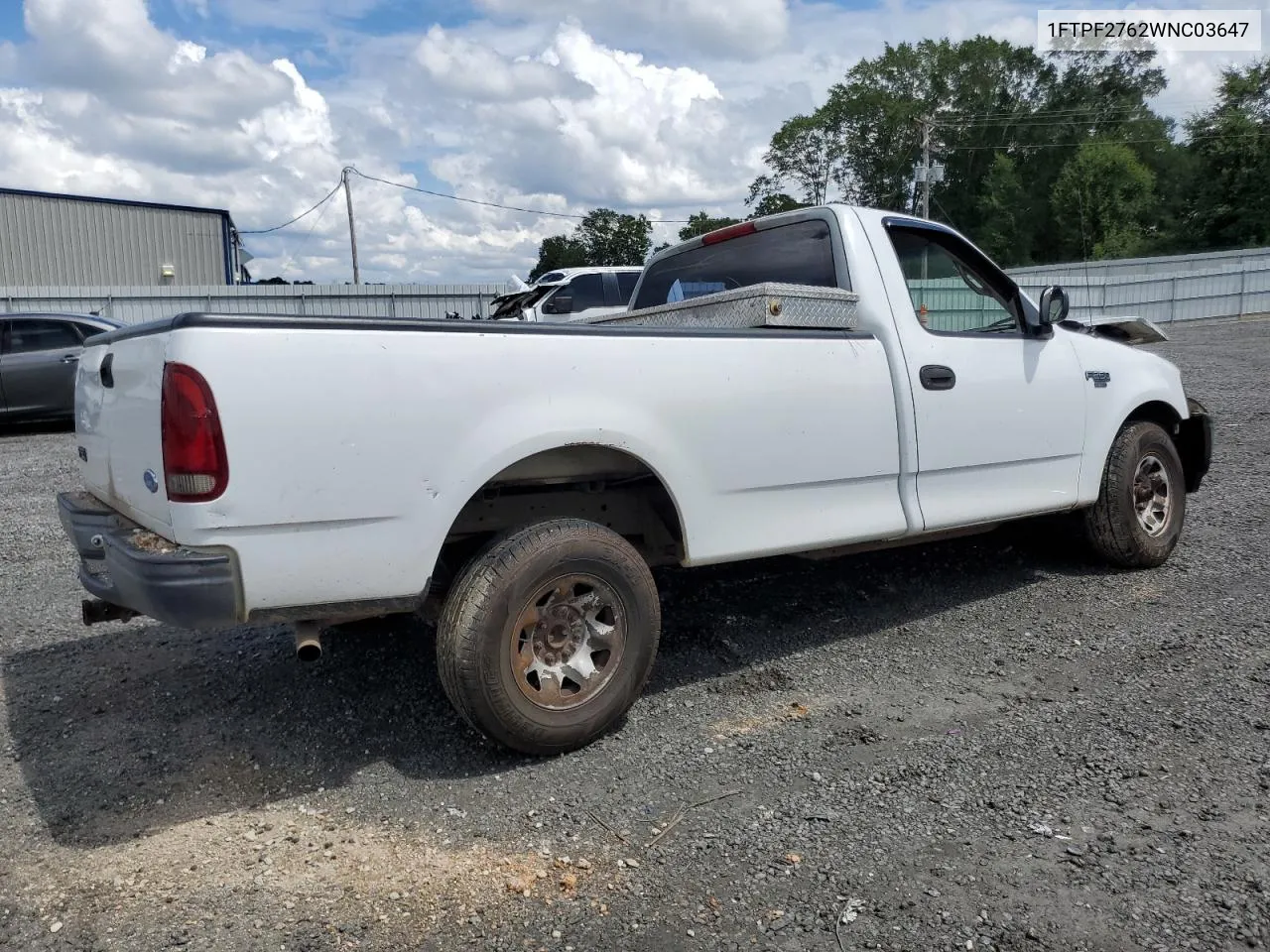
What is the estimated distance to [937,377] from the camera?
14.5ft

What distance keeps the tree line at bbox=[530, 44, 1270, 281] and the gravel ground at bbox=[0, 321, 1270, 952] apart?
154 feet

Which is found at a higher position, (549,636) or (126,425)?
(126,425)

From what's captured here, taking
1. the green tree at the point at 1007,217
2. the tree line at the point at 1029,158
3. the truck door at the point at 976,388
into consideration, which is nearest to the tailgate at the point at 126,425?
the truck door at the point at 976,388

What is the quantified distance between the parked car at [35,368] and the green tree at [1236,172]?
45.9 m

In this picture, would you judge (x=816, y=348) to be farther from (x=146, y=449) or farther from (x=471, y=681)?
(x=146, y=449)

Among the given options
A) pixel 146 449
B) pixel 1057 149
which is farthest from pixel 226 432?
pixel 1057 149

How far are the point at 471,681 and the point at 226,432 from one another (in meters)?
1.08

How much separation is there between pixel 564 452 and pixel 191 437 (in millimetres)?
1248

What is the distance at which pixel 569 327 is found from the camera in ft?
11.2

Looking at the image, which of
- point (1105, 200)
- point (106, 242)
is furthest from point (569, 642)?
point (1105, 200)

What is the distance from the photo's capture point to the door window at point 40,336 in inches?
474

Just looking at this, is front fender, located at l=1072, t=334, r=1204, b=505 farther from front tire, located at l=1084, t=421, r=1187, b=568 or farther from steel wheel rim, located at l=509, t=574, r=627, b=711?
steel wheel rim, located at l=509, t=574, r=627, b=711

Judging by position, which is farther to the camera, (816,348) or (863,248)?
(863,248)

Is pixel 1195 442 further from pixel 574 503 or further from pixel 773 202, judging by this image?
pixel 773 202
